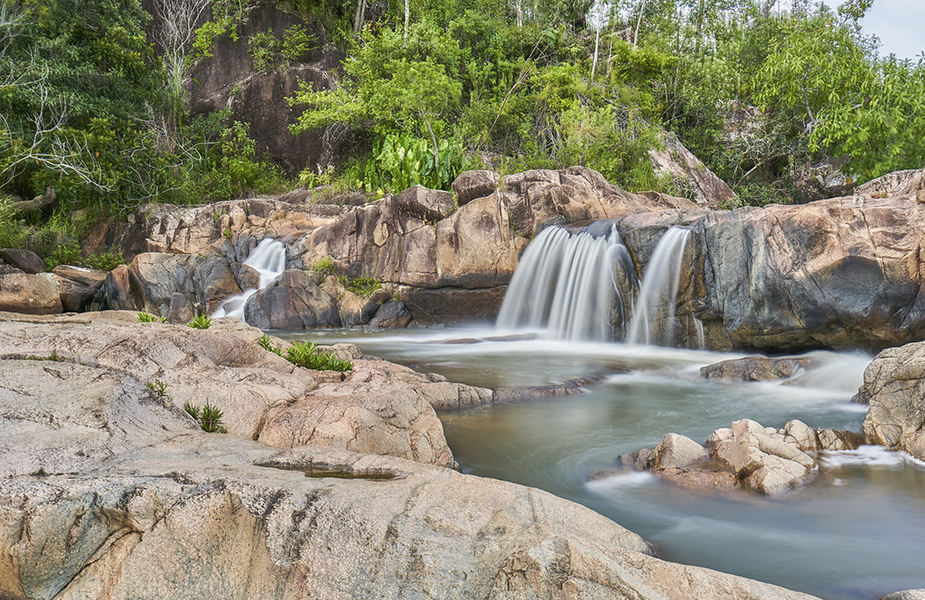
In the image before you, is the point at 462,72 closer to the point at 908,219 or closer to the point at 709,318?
the point at 709,318

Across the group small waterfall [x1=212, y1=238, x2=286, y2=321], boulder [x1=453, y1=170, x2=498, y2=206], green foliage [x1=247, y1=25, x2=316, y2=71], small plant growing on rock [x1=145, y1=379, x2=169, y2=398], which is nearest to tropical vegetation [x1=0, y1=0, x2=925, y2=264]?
green foliage [x1=247, y1=25, x2=316, y2=71]

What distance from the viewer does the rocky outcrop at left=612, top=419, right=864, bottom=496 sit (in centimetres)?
439

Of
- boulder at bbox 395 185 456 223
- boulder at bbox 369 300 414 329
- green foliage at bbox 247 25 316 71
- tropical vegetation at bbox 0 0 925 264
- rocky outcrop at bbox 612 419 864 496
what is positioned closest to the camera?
rocky outcrop at bbox 612 419 864 496

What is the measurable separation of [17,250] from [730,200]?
20759 mm

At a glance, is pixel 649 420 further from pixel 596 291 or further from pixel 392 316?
pixel 392 316

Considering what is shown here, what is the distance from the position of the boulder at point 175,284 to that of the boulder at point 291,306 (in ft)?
3.84

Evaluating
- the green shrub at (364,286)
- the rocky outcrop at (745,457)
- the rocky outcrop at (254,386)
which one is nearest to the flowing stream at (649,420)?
the rocky outcrop at (745,457)

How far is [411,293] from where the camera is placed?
14.5 metres

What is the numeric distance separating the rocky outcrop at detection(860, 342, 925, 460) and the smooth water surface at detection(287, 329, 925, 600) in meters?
0.17

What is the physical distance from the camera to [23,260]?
49.5 ft

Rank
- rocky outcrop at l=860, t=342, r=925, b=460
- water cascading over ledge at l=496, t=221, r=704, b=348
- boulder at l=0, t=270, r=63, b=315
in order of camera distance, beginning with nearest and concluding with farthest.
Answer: rocky outcrop at l=860, t=342, r=925, b=460
water cascading over ledge at l=496, t=221, r=704, b=348
boulder at l=0, t=270, r=63, b=315

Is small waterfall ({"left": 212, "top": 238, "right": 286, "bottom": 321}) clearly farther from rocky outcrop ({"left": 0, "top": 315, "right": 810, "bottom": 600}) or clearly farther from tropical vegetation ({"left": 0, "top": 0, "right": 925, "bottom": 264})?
rocky outcrop ({"left": 0, "top": 315, "right": 810, "bottom": 600})

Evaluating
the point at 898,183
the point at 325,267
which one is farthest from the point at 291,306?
the point at 898,183

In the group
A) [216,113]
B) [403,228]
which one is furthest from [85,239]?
[403,228]
